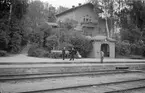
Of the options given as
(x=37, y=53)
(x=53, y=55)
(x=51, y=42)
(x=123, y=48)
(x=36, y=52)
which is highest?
(x=51, y=42)

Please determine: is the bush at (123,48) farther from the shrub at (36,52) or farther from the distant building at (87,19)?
the shrub at (36,52)

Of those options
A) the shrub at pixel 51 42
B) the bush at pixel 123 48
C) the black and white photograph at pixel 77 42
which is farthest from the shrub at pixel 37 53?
the bush at pixel 123 48

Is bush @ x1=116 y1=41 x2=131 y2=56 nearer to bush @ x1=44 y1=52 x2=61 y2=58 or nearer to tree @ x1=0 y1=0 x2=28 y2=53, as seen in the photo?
bush @ x1=44 y1=52 x2=61 y2=58

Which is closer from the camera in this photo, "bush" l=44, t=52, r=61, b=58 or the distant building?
"bush" l=44, t=52, r=61, b=58

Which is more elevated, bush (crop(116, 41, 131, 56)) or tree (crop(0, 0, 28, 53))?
tree (crop(0, 0, 28, 53))

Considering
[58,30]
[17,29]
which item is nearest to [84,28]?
[58,30]

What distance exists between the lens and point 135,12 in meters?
42.7

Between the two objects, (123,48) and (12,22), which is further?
(123,48)

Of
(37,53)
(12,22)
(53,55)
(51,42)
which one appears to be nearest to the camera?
(53,55)

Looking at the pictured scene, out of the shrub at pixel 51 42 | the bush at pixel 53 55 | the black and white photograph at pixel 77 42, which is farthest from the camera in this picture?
the shrub at pixel 51 42

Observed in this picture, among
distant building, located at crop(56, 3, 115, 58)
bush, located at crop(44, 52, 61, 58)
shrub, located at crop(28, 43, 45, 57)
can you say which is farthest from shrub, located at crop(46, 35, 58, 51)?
distant building, located at crop(56, 3, 115, 58)

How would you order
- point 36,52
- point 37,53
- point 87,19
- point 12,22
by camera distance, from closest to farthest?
point 37,53
point 36,52
point 12,22
point 87,19

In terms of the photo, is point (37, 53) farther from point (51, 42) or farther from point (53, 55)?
point (51, 42)

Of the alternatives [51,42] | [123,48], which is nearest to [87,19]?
[123,48]
